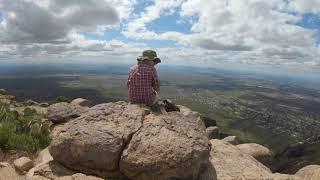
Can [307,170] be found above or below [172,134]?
below

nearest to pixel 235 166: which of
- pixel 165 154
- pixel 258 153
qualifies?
pixel 165 154

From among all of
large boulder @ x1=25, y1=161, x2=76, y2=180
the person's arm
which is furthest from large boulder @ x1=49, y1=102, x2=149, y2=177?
the person's arm

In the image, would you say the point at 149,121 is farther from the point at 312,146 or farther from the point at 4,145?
the point at 312,146

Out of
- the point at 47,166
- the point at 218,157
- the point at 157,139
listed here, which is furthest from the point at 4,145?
→ the point at 218,157

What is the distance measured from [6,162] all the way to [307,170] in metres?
15.4

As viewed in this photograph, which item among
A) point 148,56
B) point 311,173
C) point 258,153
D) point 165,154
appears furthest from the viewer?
point 258,153

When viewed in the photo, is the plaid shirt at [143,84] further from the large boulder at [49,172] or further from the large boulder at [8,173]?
the large boulder at [8,173]

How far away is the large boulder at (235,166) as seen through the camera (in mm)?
13625

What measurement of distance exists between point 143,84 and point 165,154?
15.2ft

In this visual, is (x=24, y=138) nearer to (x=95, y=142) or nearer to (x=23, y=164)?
(x=23, y=164)

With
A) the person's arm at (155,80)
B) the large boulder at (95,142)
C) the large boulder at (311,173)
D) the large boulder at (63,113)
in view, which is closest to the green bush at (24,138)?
the large boulder at (63,113)

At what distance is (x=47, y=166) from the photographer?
13.2 meters

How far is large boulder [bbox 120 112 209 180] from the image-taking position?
1199 cm

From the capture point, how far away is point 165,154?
12125 mm
